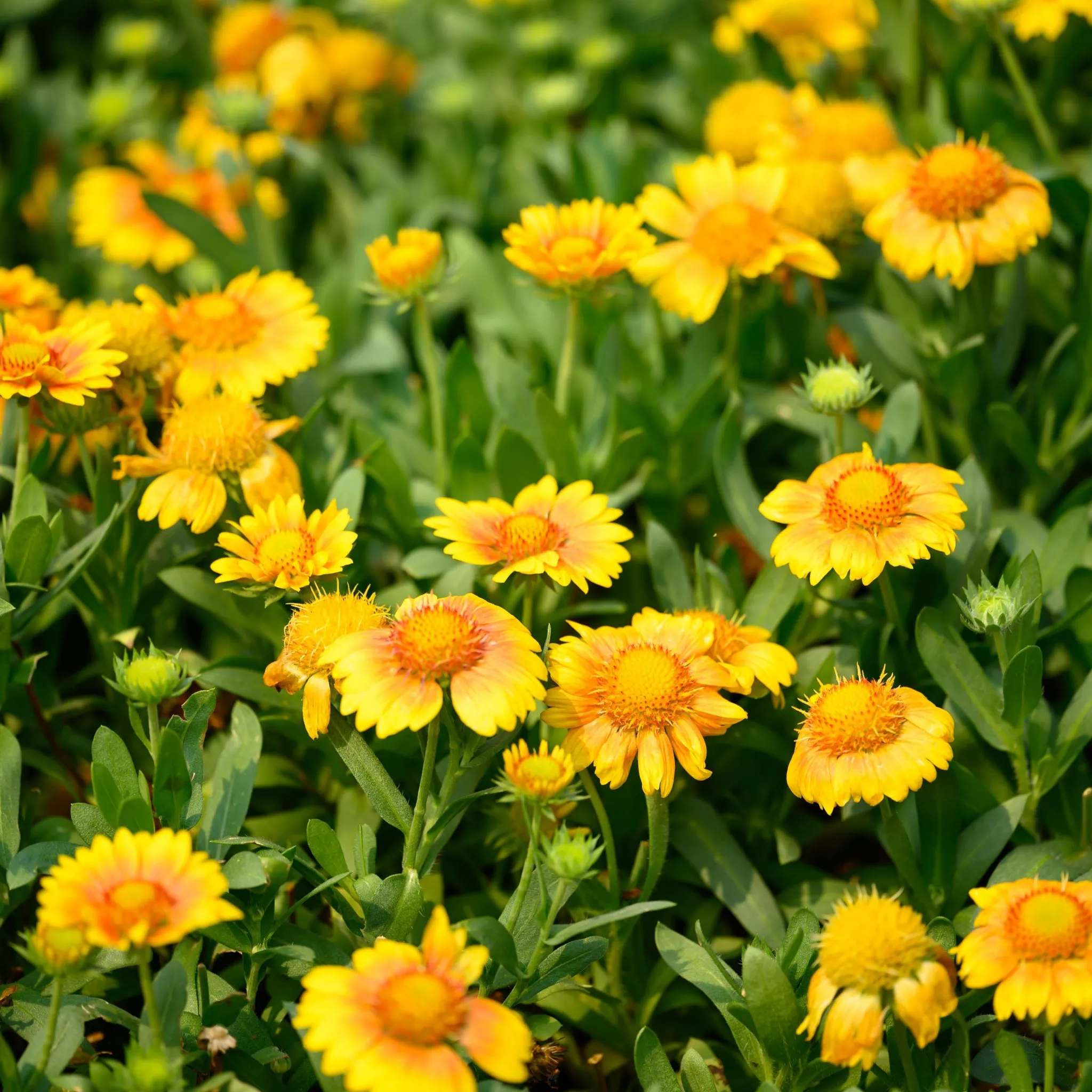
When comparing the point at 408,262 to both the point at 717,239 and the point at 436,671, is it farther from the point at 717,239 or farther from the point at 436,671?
the point at 436,671

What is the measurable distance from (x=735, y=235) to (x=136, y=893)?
123 cm

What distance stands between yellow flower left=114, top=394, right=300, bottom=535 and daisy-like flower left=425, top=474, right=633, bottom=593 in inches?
10.1

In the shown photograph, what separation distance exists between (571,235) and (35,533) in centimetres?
80

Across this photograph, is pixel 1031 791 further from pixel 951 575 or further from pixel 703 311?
pixel 703 311

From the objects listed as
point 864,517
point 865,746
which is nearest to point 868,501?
point 864,517

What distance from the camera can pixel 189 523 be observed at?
1647mm

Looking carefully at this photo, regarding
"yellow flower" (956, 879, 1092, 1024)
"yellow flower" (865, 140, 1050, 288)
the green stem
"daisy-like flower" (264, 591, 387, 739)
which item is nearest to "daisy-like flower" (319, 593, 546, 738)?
"daisy-like flower" (264, 591, 387, 739)

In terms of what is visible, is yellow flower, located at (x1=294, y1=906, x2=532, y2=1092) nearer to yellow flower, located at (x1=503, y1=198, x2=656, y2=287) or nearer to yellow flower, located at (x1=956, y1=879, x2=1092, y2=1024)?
yellow flower, located at (x1=956, y1=879, x2=1092, y2=1024)

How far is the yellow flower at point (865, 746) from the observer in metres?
1.35

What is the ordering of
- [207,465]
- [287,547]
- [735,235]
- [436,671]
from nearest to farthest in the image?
[436,671], [287,547], [207,465], [735,235]

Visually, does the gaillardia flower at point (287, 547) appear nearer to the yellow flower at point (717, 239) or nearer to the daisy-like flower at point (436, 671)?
the daisy-like flower at point (436, 671)

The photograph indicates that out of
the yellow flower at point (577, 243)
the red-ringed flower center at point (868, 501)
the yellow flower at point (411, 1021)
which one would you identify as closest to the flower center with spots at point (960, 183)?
the yellow flower at point (577, 243)

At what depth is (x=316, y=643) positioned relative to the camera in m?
1.39

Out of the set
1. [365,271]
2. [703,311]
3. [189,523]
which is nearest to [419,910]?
[189,523]
